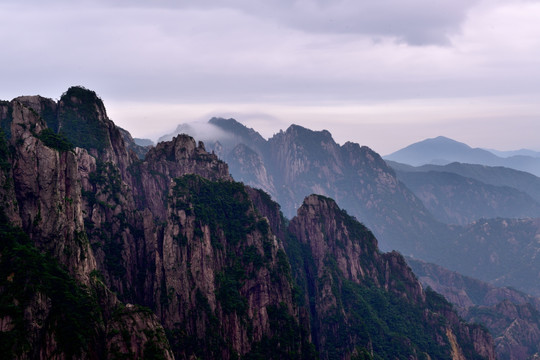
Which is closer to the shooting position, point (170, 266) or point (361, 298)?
point (170, 266)

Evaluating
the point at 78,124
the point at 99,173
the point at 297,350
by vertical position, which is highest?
the point at 78,124

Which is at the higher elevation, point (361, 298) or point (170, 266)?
point (170, 266)

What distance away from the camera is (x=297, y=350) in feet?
378

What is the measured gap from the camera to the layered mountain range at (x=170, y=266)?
68.0 m

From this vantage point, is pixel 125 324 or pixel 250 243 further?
pixel 250 243

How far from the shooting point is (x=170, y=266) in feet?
351

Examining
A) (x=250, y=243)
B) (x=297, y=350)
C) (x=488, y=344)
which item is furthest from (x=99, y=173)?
(x=488, y=344)

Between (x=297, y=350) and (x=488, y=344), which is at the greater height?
(x=297, y=350)

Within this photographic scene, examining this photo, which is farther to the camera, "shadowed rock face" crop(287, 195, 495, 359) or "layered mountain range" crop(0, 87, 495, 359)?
"shadowed rock face" crop(287, 195, 495, 359)

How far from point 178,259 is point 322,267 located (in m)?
72.5

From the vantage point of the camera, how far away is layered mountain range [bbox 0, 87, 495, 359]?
68.0 meters

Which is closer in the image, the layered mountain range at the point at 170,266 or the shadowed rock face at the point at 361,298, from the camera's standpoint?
the layered mountain range at the point at 170,266

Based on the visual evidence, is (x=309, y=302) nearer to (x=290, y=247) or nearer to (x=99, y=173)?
(x=290, y=247)

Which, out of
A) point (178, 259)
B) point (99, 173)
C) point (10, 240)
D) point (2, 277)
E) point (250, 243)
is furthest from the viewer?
point (250, 243)
